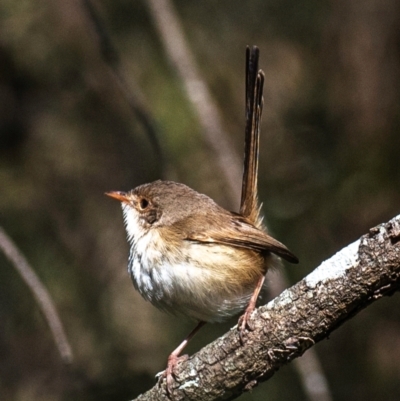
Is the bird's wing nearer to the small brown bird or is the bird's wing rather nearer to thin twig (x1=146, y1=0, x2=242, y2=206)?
the small brown bird

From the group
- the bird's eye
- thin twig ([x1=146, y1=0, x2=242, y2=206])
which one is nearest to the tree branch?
the bird's eye

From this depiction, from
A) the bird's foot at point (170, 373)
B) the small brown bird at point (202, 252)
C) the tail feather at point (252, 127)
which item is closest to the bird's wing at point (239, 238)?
the small brown bird at point (202, 252)

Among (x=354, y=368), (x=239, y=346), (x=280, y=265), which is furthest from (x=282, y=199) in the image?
(x=239, y=346)

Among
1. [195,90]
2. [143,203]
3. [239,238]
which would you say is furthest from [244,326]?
[195,90]

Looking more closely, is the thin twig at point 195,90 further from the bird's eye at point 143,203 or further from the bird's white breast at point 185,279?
the bird's white breast at point 185,279

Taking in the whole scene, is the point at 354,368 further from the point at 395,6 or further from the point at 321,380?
the point at 395,6

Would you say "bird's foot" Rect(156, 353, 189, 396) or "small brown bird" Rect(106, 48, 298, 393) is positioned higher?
"small brown bird" Rect(106, 48, 298, 393)

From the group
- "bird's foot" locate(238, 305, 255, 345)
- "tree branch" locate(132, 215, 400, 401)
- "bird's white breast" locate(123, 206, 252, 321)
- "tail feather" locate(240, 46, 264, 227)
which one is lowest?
"tree branch" locate(132, 215, 400, 401)
